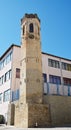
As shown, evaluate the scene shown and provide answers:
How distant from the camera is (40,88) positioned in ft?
55.4

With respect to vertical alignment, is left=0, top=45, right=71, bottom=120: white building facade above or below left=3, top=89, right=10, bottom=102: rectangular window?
above

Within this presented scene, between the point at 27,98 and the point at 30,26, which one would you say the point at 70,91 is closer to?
the point at 27,98

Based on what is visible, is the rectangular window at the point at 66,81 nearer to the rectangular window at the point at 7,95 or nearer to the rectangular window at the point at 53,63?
the rectangular window at the point at 53,63

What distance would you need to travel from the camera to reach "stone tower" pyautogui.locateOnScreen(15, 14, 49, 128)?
15513 mm

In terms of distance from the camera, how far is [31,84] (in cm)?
1662

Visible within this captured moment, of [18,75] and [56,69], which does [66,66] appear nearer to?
[56,69]

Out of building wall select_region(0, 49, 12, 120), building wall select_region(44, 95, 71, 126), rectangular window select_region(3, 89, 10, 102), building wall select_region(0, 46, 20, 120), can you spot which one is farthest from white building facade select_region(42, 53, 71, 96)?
building wall select_region(44, 95, 71, 126)

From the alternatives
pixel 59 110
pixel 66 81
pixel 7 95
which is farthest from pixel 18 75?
pixel 66 81

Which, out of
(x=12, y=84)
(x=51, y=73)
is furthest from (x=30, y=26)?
(x=51, y=73)

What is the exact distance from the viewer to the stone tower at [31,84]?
1551 centimetres

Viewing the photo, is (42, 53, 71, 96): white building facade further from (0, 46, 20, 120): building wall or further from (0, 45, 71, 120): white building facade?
(0, 46, 20, 120): building wall

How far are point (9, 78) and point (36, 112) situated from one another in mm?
10110

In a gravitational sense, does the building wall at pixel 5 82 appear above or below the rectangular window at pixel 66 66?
below

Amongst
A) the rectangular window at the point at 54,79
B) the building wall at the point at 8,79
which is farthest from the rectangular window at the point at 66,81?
the building wall at the point at 8,79
